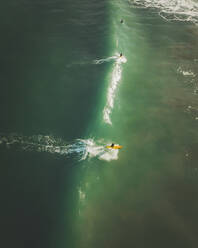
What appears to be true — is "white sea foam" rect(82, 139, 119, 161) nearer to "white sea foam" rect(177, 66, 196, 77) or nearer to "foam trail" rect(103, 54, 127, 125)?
"foam trail" rect(103, 54, 127, 125)

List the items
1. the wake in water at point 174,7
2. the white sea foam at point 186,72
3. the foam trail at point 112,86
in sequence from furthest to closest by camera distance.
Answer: the wake in water at point 174,7, the white sea foam at point 186,72, the foam trail at point 112,86

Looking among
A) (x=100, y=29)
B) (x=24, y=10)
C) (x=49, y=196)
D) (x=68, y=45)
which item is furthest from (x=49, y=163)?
(x=24, y=10)

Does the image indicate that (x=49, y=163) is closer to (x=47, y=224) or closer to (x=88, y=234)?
(x=47, y=224)

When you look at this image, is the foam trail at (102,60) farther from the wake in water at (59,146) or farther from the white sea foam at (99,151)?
the wake in water at (59,146)

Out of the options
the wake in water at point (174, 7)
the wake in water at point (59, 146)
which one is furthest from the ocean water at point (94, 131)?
the wake in water at point (174, 7)

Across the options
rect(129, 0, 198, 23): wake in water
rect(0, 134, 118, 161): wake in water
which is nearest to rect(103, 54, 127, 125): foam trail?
rect(0, 134, 118, 161): wake in water
